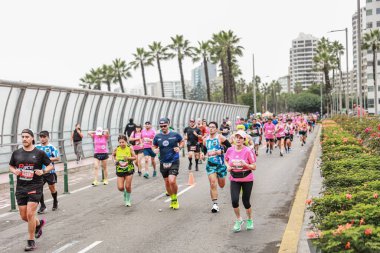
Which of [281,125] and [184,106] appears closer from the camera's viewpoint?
[281,125]

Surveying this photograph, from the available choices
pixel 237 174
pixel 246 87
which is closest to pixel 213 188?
pixel 237 174

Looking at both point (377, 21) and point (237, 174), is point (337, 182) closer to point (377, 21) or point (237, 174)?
point (237, 174)

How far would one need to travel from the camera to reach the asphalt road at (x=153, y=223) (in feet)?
25.1

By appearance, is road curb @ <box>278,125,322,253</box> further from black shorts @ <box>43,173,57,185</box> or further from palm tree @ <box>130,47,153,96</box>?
palm tree @ <box>130,47,153,96</box>

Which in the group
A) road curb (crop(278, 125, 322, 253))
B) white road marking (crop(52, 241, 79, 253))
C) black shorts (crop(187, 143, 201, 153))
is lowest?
white road marking (crop(52, 241, 79, 253))

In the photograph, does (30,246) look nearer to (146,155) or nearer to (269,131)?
(146,155)

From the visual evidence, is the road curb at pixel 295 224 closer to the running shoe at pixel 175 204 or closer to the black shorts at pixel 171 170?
the running shoe at pixel 175 204

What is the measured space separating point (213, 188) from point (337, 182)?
311 cm

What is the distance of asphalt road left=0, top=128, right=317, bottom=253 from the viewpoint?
7.65 m

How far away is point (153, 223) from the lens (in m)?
9.29

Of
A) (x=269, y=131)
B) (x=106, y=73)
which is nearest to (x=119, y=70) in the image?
(x=106, y=73)

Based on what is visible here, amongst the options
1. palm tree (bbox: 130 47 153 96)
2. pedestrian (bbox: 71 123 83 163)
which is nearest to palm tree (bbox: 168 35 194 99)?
palm tree (bbox: 130 47 153 96)

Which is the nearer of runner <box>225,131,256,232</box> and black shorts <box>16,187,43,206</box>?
black shorts <box>16,187,43,206</box>

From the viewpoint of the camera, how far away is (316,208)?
5.75 m
